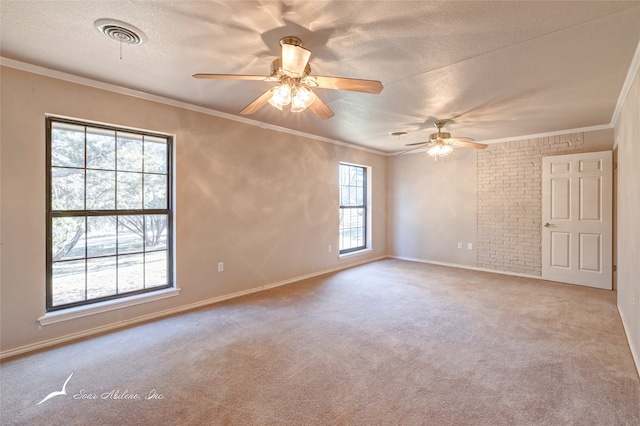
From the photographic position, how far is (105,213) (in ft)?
10.2

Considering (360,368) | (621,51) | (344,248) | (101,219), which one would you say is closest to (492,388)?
(360,368)

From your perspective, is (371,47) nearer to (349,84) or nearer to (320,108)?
(349,84)

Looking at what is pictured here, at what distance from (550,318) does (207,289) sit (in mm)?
4040

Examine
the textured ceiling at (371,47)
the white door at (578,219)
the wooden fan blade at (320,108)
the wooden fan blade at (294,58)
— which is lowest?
the white door at (578,219)

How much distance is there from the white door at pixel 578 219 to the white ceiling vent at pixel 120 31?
5.66m

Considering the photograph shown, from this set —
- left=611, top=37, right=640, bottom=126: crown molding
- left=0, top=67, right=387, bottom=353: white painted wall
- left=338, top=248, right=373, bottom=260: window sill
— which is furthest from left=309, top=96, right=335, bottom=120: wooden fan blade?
left=338, top=248, right=373, bottom=260: window sill

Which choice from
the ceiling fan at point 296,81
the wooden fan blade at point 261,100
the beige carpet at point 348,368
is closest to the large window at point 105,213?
the beige carpet at point 348,368

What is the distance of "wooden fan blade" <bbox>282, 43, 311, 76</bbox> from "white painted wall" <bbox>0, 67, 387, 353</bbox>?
→ 7.27 ft

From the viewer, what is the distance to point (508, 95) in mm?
3254

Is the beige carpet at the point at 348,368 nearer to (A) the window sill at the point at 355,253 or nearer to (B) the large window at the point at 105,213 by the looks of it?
(B) the large window at the point at 105,213

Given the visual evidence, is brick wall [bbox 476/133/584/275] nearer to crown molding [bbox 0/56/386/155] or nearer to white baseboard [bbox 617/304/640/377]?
white baseboard [bbox 617/304/640/377]

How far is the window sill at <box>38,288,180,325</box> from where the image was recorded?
9.06ft

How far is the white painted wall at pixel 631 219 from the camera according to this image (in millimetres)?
2449

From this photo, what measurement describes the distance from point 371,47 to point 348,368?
8.10 feet
